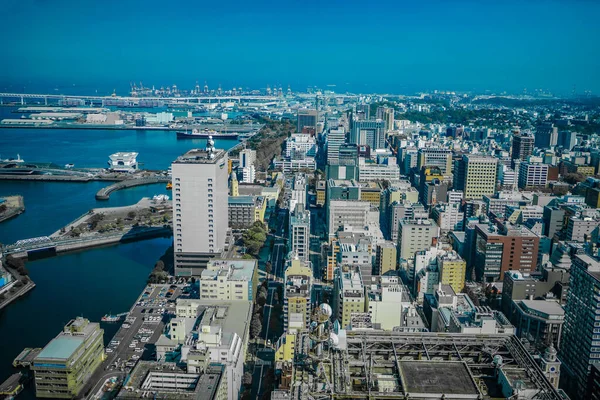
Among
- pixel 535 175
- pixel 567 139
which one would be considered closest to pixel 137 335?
pixel 535 175

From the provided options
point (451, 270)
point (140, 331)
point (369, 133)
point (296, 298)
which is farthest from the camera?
point (369, 133)

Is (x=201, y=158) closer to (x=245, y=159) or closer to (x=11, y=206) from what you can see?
(x=11, y=206)

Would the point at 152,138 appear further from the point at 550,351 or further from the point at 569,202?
the point at 550,351

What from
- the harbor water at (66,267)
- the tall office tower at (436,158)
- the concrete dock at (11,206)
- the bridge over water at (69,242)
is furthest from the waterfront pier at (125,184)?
the tall office tower at (436,158)

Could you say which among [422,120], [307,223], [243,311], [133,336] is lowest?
[133,336]

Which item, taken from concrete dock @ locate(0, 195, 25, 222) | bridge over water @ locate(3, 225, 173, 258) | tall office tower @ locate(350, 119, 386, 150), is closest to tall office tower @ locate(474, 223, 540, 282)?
bridge over water @ locate(3, 225, 173, 258)

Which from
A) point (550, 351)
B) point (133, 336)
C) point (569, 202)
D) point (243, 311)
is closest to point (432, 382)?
point (550, 351)
